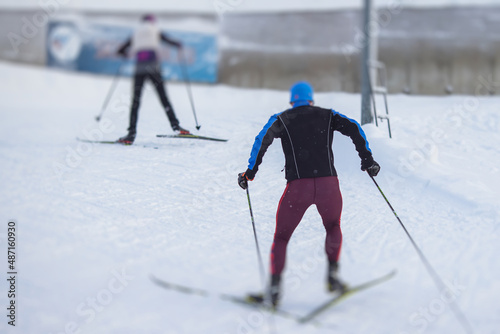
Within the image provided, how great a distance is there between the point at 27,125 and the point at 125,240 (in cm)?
510

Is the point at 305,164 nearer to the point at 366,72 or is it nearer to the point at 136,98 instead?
the point at 366,72

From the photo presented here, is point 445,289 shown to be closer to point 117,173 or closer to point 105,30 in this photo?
point 117,173

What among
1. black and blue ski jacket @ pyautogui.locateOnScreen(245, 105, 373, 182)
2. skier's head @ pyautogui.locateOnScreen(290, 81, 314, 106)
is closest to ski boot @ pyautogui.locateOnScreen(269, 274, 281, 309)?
black and blue ski jacket @ pyautogui.locateOnScreen(245, 105, 373, 182)

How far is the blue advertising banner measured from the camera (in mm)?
9320

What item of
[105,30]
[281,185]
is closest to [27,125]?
[105,30]

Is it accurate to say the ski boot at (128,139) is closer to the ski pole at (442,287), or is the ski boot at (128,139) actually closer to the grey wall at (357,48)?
the grey wall at (357,48)

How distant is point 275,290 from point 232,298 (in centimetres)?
25

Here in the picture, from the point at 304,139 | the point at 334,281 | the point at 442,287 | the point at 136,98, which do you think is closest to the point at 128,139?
the point at 136,98

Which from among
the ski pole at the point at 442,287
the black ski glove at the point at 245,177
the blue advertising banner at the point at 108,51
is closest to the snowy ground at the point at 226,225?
the ski pole at the point at 442,287

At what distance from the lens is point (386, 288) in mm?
2645

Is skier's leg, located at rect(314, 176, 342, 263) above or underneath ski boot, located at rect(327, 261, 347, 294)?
above

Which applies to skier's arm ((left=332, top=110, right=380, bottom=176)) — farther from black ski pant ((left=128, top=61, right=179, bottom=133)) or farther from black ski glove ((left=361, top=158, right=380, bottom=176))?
black ski pant ((left=128, top=61, right=179, bottom=133))

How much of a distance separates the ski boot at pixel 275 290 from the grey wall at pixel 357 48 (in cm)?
558

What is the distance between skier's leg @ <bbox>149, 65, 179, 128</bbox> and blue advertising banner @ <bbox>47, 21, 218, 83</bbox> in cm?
334
